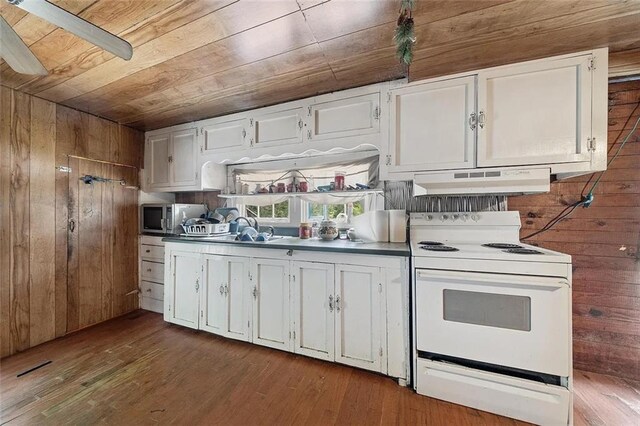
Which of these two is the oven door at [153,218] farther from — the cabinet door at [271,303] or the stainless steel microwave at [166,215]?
the cabinet door at [271,303]

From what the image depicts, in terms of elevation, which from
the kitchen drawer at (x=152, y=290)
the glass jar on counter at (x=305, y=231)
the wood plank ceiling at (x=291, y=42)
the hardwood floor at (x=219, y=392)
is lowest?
the hardwood floor at (x=219, y=392)

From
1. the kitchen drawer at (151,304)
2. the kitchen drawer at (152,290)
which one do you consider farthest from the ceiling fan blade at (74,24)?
the kitchen drawer at (151,304)

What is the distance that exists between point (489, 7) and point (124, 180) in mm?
3534

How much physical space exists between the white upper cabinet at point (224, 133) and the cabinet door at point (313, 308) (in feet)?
4.51

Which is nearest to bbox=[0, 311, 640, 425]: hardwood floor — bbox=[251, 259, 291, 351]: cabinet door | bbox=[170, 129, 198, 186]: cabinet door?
bbox=[251, 259, 291, 351]: cabinet door

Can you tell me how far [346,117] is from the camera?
203cm

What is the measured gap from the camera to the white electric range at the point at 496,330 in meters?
1.32

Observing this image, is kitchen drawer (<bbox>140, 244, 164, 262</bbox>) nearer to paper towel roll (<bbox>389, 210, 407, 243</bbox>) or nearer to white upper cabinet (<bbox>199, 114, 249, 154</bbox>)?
white upper cabinet (<bbox>199, 114, 249, 154</bbox>)

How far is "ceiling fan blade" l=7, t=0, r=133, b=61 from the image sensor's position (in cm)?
99

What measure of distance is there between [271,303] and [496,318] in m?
1.52

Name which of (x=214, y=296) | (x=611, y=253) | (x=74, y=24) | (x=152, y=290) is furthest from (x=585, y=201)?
(x=152, y=290)

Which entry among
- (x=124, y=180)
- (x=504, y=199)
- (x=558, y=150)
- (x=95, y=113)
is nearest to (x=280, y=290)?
(x=504, y=199)

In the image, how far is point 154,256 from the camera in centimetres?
288

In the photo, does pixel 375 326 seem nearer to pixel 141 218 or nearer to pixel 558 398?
pixel 558 398
